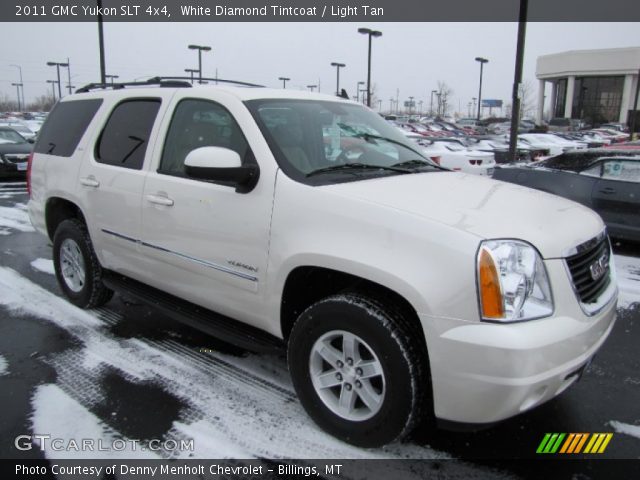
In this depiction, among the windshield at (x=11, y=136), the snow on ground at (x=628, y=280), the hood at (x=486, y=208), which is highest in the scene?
the hood at (x=486, y=208)

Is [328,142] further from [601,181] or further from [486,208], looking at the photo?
[601,181]

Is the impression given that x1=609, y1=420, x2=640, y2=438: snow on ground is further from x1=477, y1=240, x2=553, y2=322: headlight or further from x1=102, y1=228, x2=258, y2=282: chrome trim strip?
x1=102, y1=228, x2=258, y2=282: chrome trim strip

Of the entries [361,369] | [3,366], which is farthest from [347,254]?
[3,366]

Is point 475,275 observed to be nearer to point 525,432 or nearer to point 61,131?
point 525,432

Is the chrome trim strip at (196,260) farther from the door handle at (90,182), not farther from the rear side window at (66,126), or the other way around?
the rear side window at (66,126)

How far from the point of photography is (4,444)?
2.84m

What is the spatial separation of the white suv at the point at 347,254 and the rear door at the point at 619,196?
15.5ft

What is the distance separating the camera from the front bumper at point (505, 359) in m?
2.24

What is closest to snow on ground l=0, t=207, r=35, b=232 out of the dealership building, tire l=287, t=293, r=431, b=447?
tire l=287, t=293, r=431, b=447

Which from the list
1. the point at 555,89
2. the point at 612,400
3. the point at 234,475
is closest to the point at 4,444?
the point at 234,475

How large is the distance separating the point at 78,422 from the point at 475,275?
7.65 feet

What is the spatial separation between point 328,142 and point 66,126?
2.71 meters

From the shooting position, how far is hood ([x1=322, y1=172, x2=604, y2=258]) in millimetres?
2465

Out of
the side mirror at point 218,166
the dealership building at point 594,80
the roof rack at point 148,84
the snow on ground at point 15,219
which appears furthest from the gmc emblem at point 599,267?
the dealership building at point 594,80
